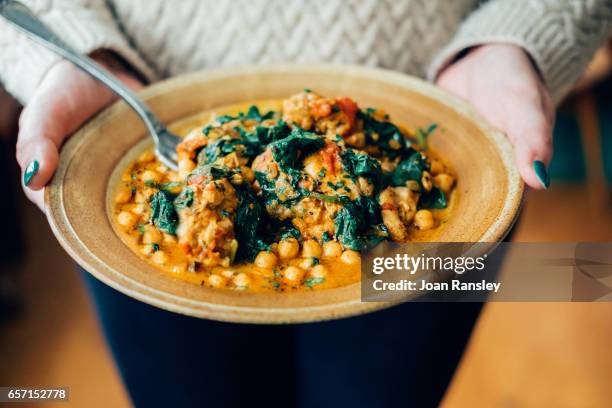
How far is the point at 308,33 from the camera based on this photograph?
3043 mm

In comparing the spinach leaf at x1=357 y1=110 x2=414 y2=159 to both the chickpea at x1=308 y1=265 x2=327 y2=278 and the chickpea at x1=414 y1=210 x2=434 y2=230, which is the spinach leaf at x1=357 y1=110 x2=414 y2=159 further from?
the chickpea at x1=308 y1=265 x2=327 y2=278

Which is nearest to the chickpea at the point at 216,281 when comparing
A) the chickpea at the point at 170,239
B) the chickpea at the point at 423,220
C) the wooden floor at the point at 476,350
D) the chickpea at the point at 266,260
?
the chickpea at the point at 266,260

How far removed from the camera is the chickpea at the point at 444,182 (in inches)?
94.7

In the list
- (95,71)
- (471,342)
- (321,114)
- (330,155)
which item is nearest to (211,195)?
(330,155)

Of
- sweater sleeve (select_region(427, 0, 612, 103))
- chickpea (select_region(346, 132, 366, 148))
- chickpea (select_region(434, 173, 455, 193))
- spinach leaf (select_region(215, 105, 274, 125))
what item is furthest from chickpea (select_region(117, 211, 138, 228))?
sweater sleeve (select_region(427, 0, 612, 103))

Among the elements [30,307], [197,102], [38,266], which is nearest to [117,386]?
[30,307]

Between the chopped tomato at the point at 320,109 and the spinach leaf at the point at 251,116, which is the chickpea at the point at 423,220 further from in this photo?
the spinach leaf at the point at 251,116

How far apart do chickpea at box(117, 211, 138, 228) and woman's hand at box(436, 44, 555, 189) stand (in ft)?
4.63

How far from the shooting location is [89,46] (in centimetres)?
286

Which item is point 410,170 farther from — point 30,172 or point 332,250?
point 30,172

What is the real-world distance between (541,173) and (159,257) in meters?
1.36

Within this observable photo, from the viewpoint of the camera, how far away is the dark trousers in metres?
2.47

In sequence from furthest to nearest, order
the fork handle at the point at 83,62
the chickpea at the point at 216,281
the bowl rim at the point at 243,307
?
the fork handle at the point at 83,62, the chickpea at the point at 216,281, the bowl rim at the point at 243,307

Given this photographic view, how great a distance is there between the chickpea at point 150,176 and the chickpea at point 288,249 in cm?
63
